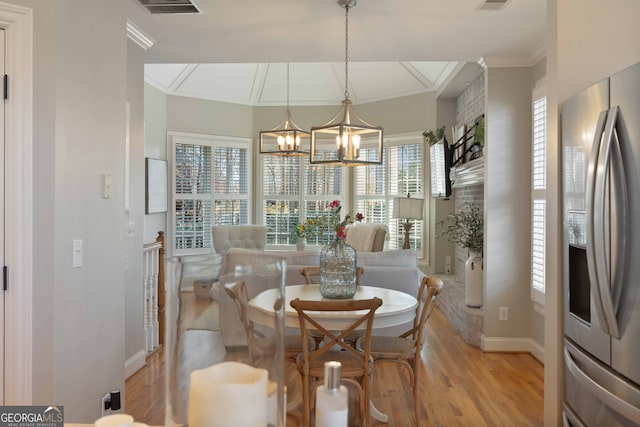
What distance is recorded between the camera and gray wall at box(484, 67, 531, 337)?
4562 millimetres

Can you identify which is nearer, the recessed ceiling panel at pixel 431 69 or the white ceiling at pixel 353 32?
the white ceiling at pixel 353 32

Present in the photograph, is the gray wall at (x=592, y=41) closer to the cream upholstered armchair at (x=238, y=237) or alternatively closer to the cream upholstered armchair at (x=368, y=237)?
the cream upholstered armchair at (x=368, y=237)

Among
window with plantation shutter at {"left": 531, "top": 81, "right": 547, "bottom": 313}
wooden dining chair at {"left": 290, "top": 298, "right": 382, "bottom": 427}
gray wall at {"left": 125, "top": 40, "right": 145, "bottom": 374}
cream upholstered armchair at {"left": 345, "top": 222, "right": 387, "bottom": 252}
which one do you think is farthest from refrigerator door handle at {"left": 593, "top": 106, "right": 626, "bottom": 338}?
cream upholstered armchair at {"left": 345, "top": 222, "right": 387, "bottom": 252}

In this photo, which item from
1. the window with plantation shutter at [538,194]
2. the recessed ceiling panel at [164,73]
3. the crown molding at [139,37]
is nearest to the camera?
the crown molding at [139,37]

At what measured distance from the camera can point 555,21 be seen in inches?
91.8

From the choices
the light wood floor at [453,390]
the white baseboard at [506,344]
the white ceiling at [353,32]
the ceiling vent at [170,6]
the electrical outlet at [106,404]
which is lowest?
the light wood floor at [453,390]

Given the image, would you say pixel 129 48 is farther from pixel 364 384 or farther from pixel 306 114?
pixel 306 114

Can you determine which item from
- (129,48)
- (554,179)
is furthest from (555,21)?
(129,48)

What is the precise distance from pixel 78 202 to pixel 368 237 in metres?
4.71

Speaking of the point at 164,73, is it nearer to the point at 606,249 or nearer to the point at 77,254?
the point at 77,254

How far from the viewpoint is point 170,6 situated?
3275mm

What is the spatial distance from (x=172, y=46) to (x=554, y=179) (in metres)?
3.34

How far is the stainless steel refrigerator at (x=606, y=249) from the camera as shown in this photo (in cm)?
174

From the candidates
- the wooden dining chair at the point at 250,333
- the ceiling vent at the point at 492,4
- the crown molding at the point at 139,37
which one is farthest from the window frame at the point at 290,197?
the wooden dining chair at the point at 250,333
